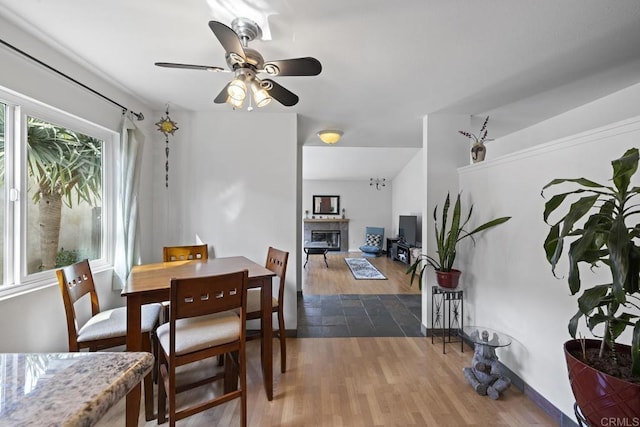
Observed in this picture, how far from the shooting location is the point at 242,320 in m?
1.50

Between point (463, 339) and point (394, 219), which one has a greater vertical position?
point (394, 219)

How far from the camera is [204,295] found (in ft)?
4.45

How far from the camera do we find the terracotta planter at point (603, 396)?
91cm

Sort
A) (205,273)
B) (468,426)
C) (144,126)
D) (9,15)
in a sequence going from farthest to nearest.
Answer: (144,126) < (205,273) < (468,426) < (9,15)

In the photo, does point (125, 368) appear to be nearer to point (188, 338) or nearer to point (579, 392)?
point (188, 338)

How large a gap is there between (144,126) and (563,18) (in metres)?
3.31

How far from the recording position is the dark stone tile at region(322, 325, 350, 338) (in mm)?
2693

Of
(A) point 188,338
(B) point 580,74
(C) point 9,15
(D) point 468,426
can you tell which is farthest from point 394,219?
(C) point 9,15

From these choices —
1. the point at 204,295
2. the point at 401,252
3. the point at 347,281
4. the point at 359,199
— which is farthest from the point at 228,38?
the point at 359,199

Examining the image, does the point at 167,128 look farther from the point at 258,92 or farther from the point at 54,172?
the point at 258,92

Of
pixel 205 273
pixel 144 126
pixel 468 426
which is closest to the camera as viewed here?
pixel 468 426

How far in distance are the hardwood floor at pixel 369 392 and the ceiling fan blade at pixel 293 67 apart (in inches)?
80.1

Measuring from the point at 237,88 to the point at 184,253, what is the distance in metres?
1.71

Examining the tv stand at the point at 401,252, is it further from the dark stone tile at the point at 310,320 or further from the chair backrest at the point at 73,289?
the chair backrest at the point at 73,289
